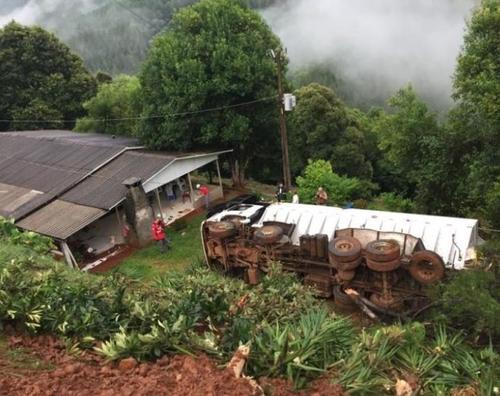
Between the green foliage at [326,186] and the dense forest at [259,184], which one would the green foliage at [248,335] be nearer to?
the dense forest at [259,184]

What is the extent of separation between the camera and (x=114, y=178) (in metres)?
20.0

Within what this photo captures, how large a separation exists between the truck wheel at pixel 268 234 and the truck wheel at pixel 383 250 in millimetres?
2718

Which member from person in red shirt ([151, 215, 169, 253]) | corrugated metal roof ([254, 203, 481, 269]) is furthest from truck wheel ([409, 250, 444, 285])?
person in red shirt ([151, 215, 169, 253])

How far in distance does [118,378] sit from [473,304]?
595 centimetres

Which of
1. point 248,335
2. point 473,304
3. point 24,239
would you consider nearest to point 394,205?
point 473,304

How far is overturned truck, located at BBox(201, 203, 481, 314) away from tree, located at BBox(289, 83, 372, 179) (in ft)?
46.2

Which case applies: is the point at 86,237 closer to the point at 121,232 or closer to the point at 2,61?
the point at 121,232

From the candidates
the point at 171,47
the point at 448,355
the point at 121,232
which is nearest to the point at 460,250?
the point at 448,355

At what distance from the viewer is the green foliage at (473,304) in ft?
25.8

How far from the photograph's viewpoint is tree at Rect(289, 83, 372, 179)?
91.9 ft

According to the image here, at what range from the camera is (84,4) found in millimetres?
113562

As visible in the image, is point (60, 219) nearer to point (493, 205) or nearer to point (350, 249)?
point (350, 249)

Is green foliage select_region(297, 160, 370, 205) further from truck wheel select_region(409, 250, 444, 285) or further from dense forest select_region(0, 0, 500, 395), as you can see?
truck wheel select_region(409, 250, 444, 285)

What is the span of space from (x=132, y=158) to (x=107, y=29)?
271 ft
